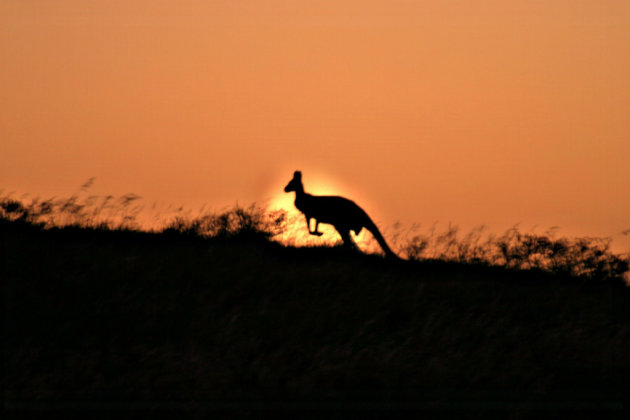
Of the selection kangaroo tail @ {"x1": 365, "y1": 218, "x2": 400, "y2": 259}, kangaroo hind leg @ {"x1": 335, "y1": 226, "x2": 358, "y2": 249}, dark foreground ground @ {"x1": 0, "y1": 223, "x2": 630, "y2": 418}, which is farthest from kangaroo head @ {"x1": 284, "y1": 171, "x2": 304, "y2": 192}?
dark foreground ground @ {"x1": 0, "y1": 223, "x2": 630, "y2": 418}

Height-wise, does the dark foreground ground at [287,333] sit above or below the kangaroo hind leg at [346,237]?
below

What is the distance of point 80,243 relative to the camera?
43.3 ft

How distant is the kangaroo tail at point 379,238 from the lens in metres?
15.2

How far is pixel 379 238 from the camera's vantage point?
15.7m

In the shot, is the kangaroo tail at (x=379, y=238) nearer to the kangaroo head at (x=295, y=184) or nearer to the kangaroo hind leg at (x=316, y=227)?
the kangaroo hind leg at (x=316, y=227)

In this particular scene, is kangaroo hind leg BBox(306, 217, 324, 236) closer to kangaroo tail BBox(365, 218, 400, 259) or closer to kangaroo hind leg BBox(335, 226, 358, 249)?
kangaroo hind leg BBox(335, 226, 358, 249)

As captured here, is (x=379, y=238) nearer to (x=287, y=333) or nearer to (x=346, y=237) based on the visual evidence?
(x=346, y=237)

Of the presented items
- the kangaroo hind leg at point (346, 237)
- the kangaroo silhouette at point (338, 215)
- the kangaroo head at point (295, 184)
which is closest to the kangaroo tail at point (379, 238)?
the kangaroo silhouette at point (338, 215)

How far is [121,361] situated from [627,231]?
10752mm

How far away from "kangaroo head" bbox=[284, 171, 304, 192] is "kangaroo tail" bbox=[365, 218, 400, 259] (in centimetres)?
162

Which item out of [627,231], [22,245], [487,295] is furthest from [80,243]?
[627,231]

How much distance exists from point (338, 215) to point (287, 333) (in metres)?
5.69

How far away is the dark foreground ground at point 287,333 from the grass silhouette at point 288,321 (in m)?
0.03

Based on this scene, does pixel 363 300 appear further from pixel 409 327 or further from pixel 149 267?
pixel 149 267
